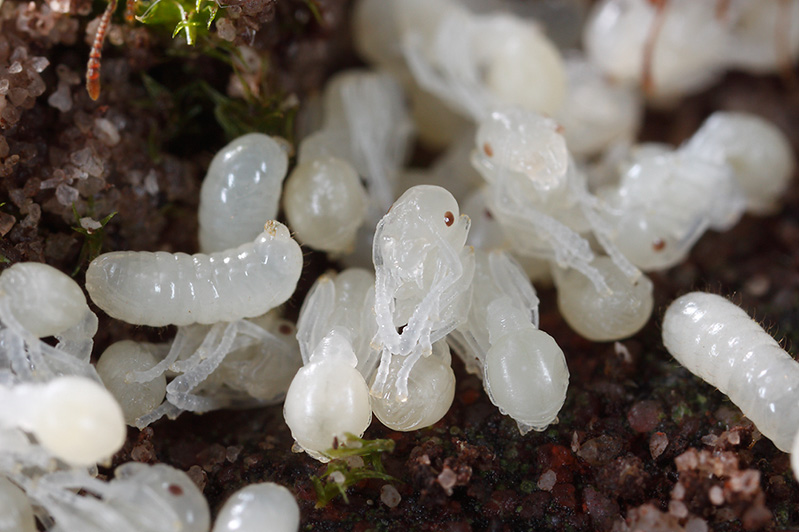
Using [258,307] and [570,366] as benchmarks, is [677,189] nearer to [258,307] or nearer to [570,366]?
[570,366]

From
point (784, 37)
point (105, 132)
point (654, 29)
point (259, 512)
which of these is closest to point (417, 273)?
point (259, 512)

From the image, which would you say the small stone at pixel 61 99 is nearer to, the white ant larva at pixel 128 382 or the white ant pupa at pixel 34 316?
the white ant pupa at pixel 34 316

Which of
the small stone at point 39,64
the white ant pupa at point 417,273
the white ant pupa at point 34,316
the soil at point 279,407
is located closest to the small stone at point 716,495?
the soil at point 279,407

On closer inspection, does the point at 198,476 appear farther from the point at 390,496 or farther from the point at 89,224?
the point at 89,224

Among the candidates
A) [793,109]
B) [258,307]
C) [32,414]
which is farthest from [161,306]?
[793,109]

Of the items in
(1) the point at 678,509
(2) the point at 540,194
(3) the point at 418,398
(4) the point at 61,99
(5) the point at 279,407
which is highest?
(4) the point at 61,99

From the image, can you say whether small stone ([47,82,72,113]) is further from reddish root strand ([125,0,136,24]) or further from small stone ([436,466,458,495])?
small stone ([436,466,458,495])
